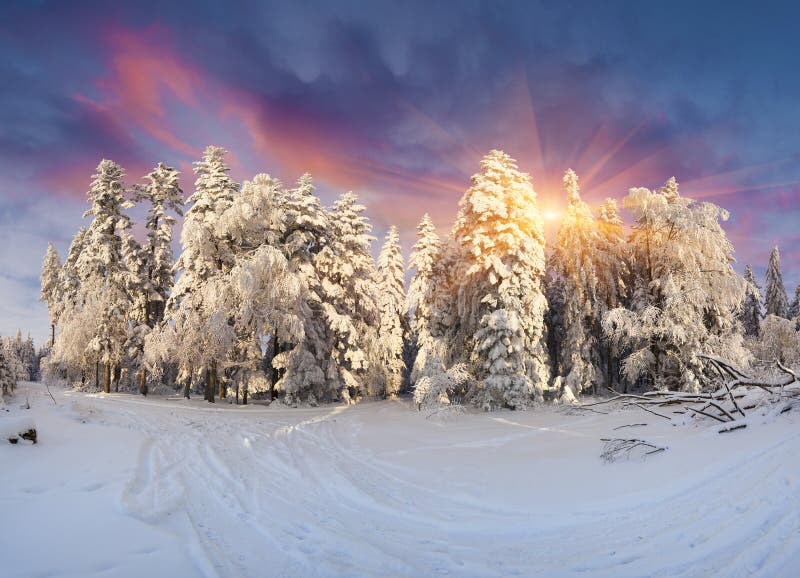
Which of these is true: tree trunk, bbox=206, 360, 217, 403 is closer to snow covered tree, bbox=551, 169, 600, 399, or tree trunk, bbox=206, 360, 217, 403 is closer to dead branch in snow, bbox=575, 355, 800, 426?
snow covered tree, bbox=551, 169, 600, 399

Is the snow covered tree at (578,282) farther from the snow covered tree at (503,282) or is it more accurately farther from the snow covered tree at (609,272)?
the snow covered tree at (503,282)

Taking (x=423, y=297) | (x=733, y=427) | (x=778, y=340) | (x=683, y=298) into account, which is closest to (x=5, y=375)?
(x=423, y=297)

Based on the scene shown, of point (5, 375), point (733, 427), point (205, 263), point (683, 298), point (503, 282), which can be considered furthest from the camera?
point (205, 263)

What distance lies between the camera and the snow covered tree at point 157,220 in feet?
89.7

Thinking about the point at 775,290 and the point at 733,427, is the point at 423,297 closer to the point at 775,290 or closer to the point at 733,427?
the point at 733,427

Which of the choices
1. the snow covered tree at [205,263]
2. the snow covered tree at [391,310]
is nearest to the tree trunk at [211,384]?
the snow covered tree at [205,263]

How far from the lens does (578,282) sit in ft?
78.6

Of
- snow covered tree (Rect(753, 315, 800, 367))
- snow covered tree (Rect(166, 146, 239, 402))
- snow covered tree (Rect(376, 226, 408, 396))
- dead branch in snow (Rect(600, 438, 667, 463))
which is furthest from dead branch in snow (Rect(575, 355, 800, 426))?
snow covered tree (Rect(376, 226, 408, 396))

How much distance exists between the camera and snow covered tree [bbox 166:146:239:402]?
70.2 feet

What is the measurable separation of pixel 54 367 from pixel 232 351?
22.1 m

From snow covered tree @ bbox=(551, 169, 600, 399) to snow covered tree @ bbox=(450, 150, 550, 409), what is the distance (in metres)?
3.89

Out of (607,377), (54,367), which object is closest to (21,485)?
(607,377)

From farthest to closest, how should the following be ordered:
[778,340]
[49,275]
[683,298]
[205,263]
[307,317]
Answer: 1. [49,275]
2. [307,317]
3. [205,263]
4. [778,340]
5. [683,298]

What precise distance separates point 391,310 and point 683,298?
18.2m
